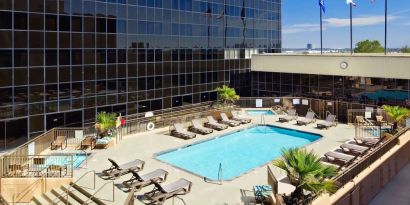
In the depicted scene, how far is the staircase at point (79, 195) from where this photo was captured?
1516cm

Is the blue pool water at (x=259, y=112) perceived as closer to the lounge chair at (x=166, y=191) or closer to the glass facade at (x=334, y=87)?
the glass facade at (x=334, y=87)

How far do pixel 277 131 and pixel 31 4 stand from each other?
819 inches

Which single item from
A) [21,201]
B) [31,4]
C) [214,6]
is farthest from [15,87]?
[214,6]

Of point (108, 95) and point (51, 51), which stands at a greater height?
point (51, 51)

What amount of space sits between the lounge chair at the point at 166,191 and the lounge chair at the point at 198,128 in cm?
1186

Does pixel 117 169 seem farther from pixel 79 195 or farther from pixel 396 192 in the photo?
pixel 396 192

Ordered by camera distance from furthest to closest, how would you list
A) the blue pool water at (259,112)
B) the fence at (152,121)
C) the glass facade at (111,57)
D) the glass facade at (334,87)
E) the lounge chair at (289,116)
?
the blue pool water at (259,112)
the glass facade at (334,87)
the lounge chair at (289,116)
the fence at (152,121)
the glass facade at (111,57)

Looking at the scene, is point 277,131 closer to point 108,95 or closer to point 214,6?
point 108,95

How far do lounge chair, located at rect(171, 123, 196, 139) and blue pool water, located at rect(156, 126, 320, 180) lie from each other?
137 centimetres

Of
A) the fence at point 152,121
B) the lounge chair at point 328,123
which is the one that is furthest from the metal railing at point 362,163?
the fence at point 152,121

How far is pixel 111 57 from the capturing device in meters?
30.8

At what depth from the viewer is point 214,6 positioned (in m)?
40.8

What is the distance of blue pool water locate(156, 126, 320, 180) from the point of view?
821 inches

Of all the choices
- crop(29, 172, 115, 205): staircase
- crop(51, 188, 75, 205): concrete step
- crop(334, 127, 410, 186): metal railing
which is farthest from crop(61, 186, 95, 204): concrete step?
crop(334, 127, 410, 186): metal railing
